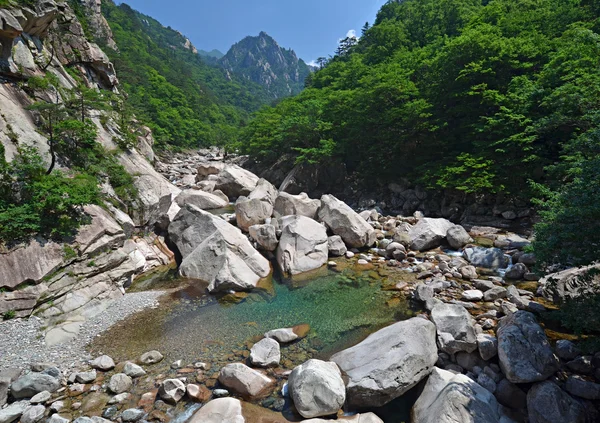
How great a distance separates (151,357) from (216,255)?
4.87 metres

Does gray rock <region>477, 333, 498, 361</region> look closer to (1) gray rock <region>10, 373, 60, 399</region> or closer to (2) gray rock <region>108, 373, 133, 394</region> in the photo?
(2) gray rock <region>108, 373, 133, 394</region>

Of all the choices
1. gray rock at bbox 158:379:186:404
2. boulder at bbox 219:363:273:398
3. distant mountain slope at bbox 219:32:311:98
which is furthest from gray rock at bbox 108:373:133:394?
distant mountain slope at bbox 219:32:311:98

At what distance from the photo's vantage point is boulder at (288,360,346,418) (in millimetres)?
5512

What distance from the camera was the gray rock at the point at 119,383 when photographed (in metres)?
6.26

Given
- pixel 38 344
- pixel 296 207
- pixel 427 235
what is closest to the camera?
pixel 38 344

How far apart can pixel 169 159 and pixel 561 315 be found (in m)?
44.6

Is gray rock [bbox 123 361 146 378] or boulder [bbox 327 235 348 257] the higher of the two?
boulder [bbox 327 235 348 257]

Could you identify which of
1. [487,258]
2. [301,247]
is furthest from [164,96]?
[487,258]

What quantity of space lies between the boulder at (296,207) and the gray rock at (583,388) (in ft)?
40.7

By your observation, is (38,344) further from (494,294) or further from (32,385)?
(494,294)

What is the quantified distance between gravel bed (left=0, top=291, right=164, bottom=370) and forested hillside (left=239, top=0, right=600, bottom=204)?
12.1 meters

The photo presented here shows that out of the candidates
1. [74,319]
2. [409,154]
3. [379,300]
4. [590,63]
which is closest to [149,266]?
[74,319]

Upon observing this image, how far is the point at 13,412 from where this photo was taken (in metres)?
5.54

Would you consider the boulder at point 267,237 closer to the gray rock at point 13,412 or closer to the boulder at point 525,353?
the gray rock at point 13,412
